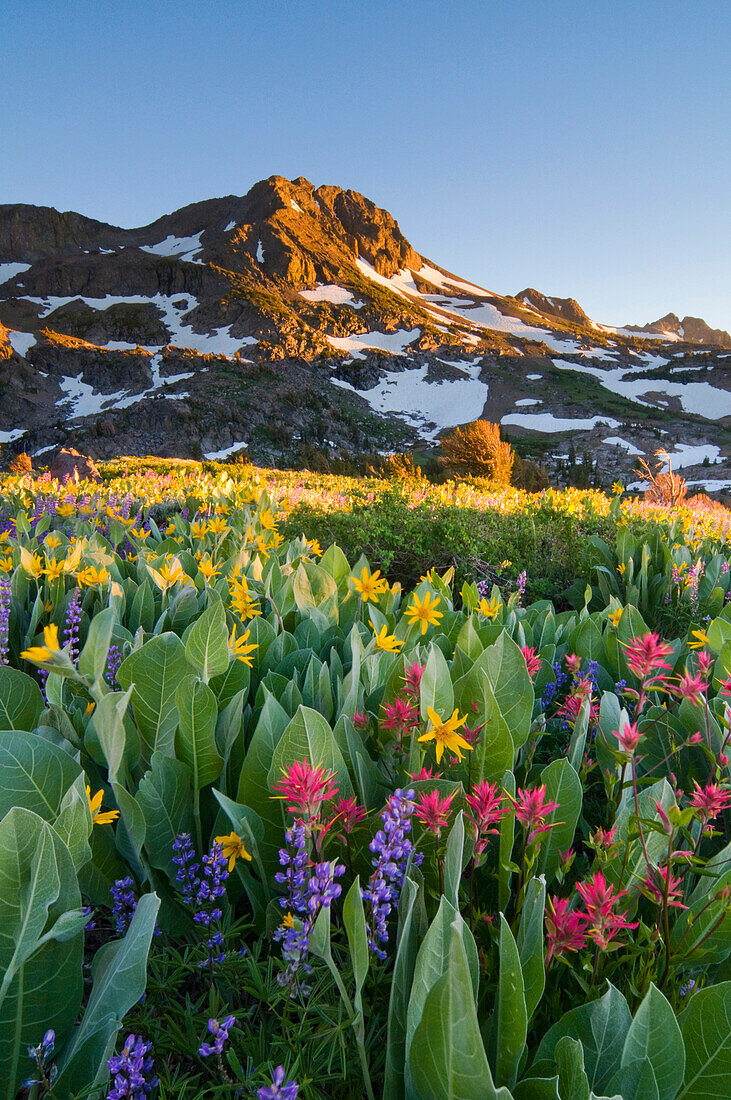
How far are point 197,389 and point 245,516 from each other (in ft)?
231

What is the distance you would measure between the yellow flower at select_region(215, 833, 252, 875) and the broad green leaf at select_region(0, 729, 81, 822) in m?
0.27

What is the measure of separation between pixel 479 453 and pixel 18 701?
19524 mm

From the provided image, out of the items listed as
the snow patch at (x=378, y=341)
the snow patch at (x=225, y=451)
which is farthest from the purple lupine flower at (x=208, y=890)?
the snow patch at (x=378, y=341)

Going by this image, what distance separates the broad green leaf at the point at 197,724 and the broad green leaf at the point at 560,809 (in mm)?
613

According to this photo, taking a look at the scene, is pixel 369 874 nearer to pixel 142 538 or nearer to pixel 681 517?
pixel 142 538

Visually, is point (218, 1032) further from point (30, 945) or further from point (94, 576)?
point (94, 576)

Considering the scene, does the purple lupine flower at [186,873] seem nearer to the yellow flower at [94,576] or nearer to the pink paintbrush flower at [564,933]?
the pink paintbrush flower at [564,933]

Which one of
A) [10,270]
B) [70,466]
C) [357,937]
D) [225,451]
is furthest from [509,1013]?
[10,270]

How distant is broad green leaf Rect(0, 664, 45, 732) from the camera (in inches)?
47.7

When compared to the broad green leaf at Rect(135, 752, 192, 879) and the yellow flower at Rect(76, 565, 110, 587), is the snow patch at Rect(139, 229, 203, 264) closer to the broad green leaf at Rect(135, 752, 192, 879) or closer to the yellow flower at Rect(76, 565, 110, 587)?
the yellow flower at Rect(76, 565, 110, 587)

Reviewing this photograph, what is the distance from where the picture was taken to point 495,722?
100cm

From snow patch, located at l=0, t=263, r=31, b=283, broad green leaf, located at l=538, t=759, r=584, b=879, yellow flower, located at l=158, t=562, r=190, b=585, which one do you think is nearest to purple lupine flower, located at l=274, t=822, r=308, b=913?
broad green leaf, located at l=538, t=759, r=584, b=879

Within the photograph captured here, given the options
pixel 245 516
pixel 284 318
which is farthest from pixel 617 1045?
pixel 284 318

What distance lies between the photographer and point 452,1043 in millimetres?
552
